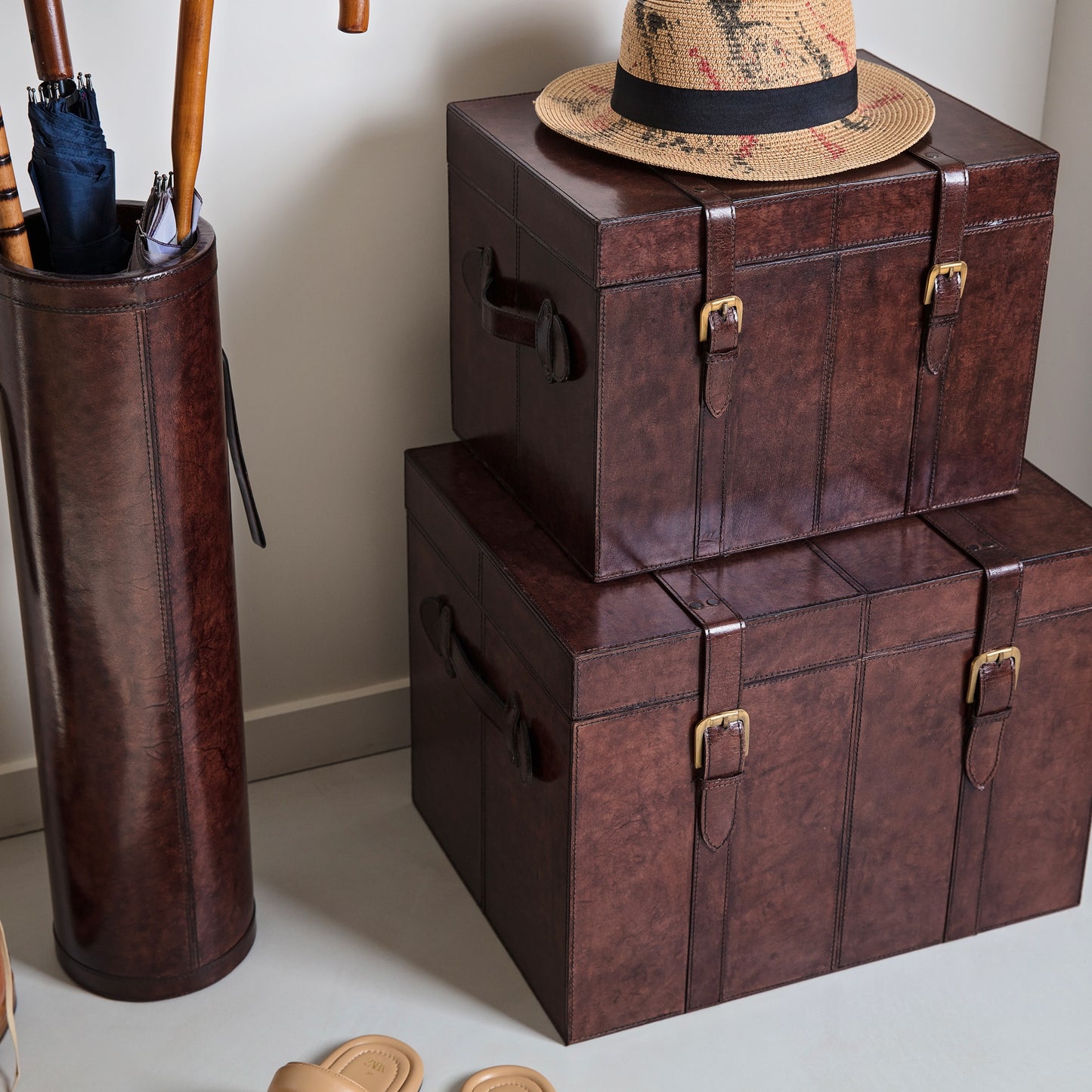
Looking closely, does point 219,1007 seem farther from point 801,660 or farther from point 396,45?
point 396,45

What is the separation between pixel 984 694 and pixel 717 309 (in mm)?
500

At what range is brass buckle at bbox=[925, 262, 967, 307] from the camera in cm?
152

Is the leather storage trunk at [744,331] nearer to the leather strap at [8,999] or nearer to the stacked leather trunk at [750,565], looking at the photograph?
the stacked leather trunk at [750,565]

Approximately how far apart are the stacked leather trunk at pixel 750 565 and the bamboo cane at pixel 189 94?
1.01 feet

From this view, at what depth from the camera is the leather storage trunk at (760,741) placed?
1.51 metres

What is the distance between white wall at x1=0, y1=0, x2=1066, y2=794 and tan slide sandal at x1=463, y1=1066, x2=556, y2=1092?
24.0 inches

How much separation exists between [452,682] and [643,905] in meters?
0.36

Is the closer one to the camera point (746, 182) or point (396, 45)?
point (746, 182)

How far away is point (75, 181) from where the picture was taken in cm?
140

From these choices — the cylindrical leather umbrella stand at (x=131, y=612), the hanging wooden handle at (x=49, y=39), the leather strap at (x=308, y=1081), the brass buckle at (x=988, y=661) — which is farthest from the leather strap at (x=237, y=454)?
the brass buckle at (x=988, y=661)

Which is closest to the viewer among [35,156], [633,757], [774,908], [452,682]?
[35,156]

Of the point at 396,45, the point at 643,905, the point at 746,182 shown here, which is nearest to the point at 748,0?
the point at 746,182

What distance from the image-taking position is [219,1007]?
167 centimetres

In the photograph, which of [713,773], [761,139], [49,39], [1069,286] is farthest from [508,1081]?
[1069,286]
